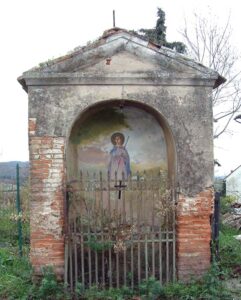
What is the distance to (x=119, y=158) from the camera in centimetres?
750

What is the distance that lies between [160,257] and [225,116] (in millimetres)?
15477

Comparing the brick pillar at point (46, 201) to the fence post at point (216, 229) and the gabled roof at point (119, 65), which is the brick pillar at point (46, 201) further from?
the fence post at point (216, 229)

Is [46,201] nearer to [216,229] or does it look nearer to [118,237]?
[118,237]

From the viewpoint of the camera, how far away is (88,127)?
7.52 metres

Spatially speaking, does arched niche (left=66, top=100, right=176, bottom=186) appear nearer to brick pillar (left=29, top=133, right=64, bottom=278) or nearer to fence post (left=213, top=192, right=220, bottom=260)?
brick pillar (left=29, top=133, right=64, bottom=278)

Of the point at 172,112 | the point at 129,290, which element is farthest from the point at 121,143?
the point at 129,290

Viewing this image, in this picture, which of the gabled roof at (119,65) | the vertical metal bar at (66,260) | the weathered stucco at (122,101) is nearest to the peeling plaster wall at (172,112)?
the weathered stucco at (122,101)

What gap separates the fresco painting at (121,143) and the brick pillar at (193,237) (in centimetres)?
95

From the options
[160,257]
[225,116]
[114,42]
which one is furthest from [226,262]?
[225,116]

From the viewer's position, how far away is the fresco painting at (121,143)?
7.49 metres

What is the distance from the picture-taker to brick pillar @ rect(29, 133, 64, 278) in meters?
6.61

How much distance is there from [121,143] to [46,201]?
1.65m

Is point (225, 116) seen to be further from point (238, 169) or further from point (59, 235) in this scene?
point (59, 235)

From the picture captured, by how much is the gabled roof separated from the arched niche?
825 mm
